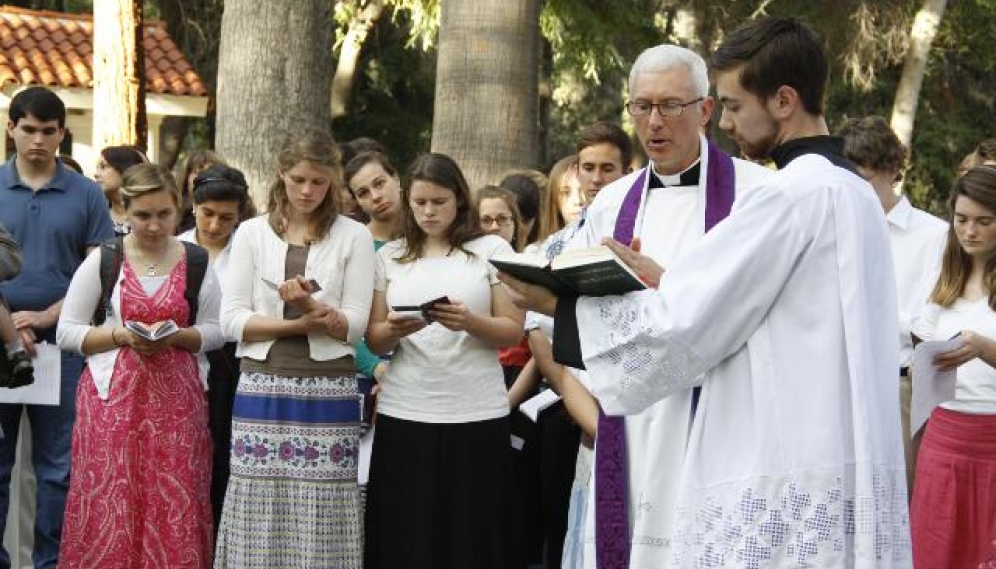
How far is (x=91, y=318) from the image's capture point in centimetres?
699

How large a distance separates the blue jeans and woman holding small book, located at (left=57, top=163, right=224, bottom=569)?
34cm

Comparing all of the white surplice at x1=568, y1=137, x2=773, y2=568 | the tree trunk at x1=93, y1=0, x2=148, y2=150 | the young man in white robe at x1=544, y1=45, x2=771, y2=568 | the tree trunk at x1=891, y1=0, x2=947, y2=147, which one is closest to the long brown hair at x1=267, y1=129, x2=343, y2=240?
the white surplice at x1=568, y1=137, x2=773, y2=568

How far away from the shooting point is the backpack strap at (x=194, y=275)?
6957mm

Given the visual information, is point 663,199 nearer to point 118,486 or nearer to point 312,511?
point 312,511

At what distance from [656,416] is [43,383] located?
3517 millimetres

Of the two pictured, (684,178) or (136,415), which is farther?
(136,415)

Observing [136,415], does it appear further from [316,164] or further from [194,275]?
[316,164]

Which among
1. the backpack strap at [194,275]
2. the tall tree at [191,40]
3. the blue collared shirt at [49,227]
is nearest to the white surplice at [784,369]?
the backpack strap at [194,275]

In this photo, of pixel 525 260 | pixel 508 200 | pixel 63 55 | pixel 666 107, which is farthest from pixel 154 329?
pixel 63 55

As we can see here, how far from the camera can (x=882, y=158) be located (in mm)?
7016

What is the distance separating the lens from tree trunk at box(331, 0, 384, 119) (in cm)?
2402

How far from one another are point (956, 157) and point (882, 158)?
23338mm

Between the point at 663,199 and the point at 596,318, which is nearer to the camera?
the point at 596,318

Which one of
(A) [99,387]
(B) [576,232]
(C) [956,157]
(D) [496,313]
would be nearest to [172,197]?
(A) [99,387]
